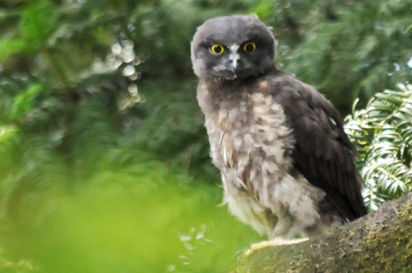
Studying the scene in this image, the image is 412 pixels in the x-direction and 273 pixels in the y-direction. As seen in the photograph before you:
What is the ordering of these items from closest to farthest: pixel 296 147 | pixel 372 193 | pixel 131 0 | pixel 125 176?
pixel 125 176, pixel 372 193, pixel 296 147, pixel 131 0

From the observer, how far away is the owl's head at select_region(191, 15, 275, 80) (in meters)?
2.69

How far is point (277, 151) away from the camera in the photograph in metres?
2.41

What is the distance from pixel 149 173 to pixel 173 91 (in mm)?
2483

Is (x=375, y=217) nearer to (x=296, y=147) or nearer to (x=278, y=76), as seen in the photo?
(x=296, y=147)

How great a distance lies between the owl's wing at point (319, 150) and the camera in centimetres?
248

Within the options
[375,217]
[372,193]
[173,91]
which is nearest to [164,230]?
[375,217]

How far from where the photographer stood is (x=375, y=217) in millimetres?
1217

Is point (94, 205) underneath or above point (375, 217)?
above

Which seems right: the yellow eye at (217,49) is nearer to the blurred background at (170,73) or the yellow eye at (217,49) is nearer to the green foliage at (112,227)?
the blurred background at (170,73)

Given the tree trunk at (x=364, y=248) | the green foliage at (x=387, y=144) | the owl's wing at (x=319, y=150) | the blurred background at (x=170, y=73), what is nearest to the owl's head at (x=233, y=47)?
the blurred background at (x=170, y=73)

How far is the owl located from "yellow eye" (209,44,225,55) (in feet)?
0.25

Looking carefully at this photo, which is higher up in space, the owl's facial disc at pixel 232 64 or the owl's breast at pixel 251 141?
the owl's facial disc at pixel 232 64

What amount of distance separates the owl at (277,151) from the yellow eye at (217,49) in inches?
3.0

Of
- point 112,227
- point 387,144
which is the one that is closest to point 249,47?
point 387,144
